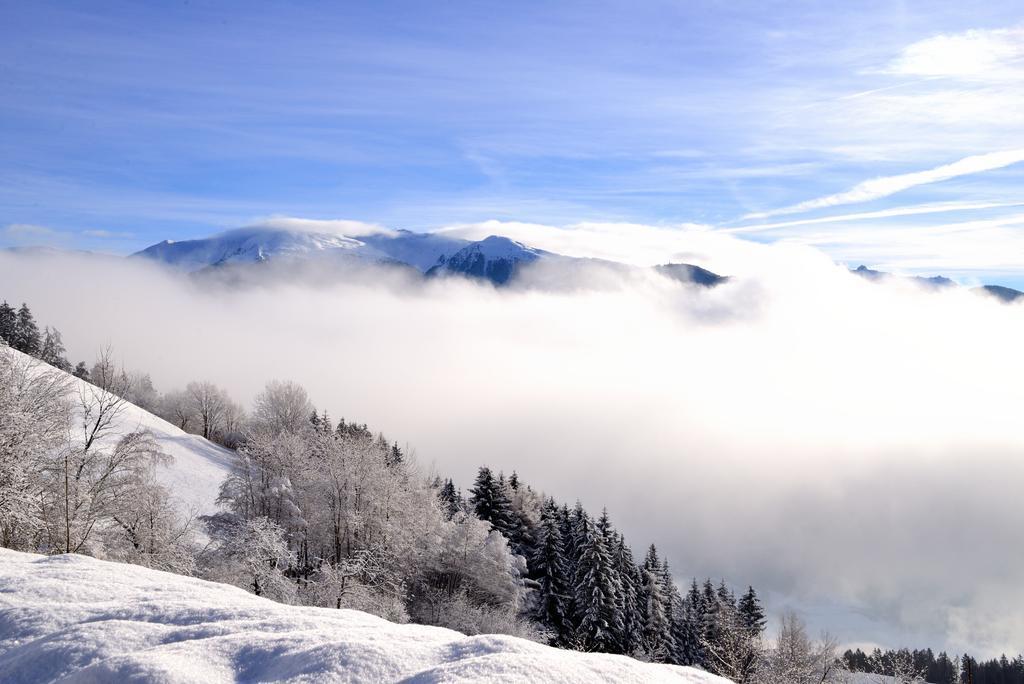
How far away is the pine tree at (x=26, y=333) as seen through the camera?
90750 mm

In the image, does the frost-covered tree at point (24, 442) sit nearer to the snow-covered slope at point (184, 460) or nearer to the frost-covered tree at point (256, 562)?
the frost-covered tree at point (256, 562)

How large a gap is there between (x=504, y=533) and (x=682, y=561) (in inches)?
4357

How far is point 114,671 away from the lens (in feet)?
25.9

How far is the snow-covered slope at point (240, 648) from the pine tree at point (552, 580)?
42.7m

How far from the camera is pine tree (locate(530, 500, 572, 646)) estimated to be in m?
51.4

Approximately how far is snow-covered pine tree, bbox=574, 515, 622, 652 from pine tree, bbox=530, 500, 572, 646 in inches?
92.0

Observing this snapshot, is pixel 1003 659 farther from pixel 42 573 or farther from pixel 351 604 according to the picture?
pixel 42 573

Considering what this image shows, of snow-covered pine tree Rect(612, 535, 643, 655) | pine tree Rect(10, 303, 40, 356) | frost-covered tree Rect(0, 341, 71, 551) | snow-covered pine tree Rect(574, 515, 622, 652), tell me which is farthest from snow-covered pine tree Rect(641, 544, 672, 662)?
pine tree Rect(10, 303, 40, 356)

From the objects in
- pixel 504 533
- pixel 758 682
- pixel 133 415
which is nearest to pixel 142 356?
pixel 133 415

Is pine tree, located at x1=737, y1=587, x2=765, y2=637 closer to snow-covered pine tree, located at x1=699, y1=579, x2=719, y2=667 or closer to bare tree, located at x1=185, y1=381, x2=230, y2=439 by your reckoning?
snow-covered pine tree, located at x1=699, y1=579, x2=719, y2=667

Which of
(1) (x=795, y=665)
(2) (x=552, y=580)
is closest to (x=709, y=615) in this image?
(2) (x=552, y=580)

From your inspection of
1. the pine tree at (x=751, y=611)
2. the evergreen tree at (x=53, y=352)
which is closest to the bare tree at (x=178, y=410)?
the evergreen tree at (x=53, y=352)

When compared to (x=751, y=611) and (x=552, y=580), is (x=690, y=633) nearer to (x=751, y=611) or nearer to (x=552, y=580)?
(x=751, y=611)

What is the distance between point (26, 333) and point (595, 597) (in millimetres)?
90226
